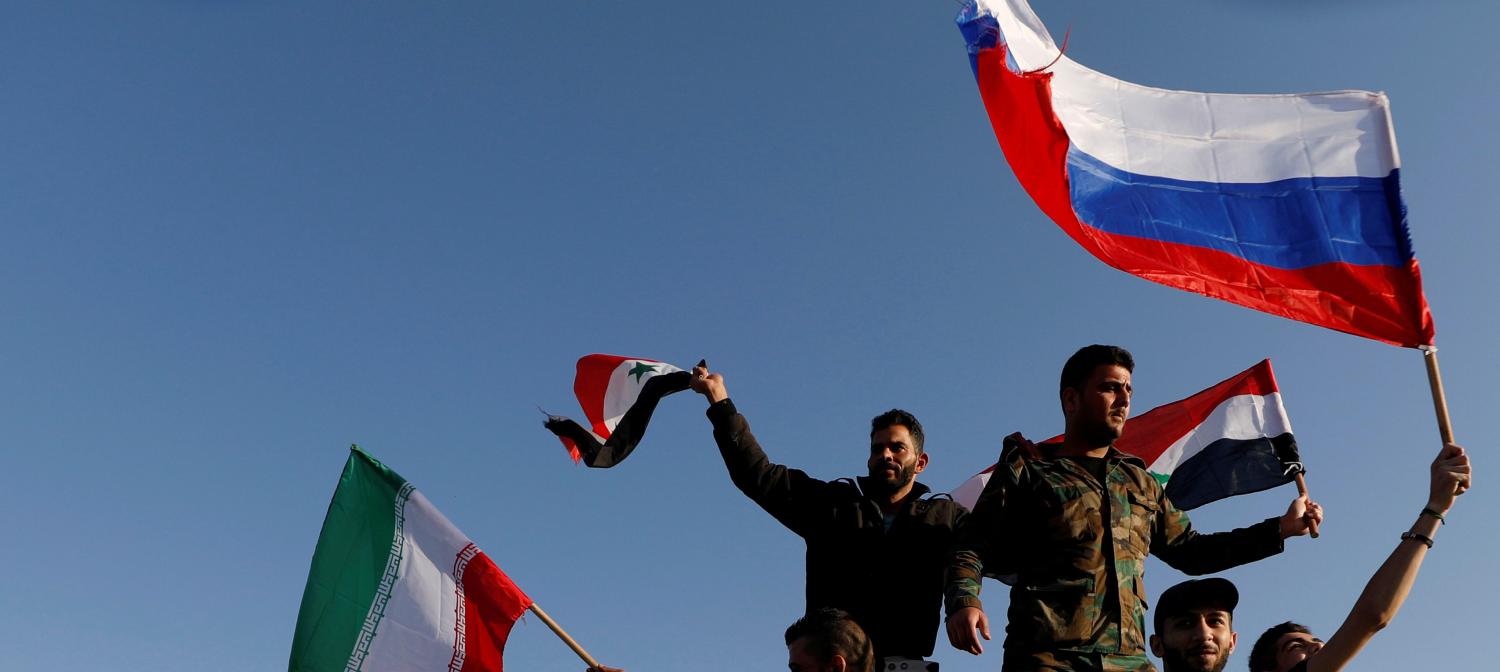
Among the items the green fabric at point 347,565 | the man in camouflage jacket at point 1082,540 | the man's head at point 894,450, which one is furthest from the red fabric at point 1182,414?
the green fabric at point 347,565

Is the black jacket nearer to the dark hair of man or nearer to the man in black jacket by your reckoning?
the man in black jacket

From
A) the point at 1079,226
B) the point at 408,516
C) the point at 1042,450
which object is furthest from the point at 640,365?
the point at 1042,450

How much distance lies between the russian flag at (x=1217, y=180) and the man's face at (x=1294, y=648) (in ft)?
4.30

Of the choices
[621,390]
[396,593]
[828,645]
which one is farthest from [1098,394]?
[396,593]

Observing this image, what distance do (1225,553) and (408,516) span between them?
18.6ft

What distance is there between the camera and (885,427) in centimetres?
633

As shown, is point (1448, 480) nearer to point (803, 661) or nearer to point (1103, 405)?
point (1103, 405)

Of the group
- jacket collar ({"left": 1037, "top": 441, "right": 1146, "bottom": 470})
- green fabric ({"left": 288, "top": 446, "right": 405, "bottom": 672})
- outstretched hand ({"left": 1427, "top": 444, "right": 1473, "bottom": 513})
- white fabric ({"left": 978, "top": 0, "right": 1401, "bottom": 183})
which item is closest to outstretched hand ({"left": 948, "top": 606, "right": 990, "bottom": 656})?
jacket collar ({"left": 1037, "top": 441, "right": 1146, "bottom": 470})

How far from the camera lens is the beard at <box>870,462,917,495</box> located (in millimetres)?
6176

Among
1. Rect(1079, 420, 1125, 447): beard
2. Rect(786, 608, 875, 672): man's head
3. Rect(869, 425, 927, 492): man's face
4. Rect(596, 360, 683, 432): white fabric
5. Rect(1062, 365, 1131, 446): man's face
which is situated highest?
Rect(596, 360, 683, 432): white fabric

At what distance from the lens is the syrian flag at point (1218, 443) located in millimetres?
8164

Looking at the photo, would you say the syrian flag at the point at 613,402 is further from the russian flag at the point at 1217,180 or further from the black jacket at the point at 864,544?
the russian flag at the point at 1217,180

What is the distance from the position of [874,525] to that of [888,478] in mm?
249

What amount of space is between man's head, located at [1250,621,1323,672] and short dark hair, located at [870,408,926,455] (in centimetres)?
170
